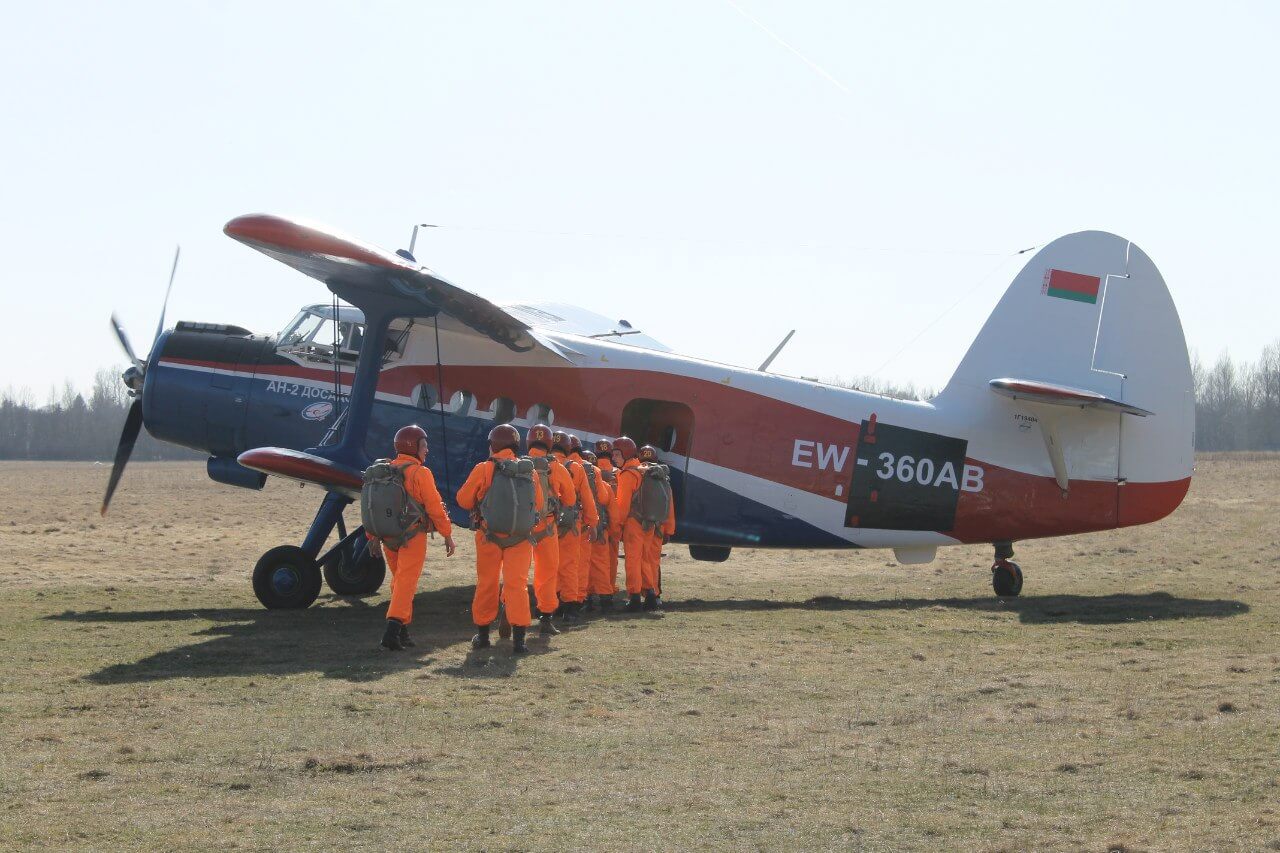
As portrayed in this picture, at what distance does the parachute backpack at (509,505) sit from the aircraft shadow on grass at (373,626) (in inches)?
40.1

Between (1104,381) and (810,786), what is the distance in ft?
33.6

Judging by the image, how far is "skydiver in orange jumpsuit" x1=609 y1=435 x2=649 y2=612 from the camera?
14.0 meters

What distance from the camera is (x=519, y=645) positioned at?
1074 centimetres

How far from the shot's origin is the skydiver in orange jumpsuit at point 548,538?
37.4ft

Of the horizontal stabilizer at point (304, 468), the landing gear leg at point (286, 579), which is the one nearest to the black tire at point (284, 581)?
the landing gear leg at point (286, 579)

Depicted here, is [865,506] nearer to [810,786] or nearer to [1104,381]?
[1104,381]

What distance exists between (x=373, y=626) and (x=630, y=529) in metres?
3.00

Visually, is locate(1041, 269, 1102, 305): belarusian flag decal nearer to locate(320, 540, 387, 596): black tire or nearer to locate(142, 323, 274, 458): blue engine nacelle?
locate(320, 540, 387, 596): black tire

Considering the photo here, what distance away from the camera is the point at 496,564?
10844 millimetres

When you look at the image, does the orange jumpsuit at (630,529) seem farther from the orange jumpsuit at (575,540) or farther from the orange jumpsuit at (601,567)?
the orange jumpsuit at (575,540)

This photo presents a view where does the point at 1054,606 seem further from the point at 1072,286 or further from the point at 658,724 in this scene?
the point at 658,724

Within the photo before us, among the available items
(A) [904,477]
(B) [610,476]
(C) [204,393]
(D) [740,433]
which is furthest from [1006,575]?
(C) [204,393]

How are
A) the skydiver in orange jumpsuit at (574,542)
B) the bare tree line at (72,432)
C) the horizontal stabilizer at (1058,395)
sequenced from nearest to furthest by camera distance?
the skydiver in orange jumpsuit at (574,542), the horizontal stabilizer at (1058,395), the bare tree line at (72,432)

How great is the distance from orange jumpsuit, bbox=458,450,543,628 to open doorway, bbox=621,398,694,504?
4.25 meters
